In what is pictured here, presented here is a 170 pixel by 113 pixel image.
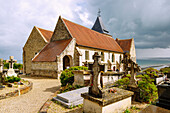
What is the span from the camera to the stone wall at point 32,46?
1994 cm

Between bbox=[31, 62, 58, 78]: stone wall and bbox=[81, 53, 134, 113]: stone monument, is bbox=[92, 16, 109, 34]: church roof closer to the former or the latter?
bbox=[31, 62, 58, 78]: stone wall

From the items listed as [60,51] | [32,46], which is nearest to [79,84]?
[60,51]

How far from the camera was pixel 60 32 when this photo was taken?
17641 mm

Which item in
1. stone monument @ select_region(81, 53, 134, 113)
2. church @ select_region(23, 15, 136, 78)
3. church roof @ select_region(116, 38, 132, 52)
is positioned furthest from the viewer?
church roof @ select_region(116, 38, 132, 52)

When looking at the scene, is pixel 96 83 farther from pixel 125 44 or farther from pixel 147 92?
pixel 125 44

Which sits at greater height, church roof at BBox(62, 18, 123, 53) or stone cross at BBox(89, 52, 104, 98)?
church roof at BBox(62, 18, 123, 53)

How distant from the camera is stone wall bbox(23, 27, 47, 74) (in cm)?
1994

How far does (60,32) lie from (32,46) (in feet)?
27.2

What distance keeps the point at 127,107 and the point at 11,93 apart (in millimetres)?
7059

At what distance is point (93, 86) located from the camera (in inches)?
148

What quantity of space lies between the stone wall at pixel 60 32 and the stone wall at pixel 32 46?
2924mm

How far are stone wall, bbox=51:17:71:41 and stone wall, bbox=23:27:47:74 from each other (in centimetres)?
292

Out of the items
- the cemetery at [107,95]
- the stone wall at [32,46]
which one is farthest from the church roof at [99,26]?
the cemetery at [107,95]

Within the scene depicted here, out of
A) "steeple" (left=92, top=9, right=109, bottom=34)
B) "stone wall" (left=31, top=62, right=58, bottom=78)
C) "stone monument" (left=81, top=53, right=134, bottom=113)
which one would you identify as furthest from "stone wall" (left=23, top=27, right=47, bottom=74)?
"steeple" (left=92, top=9, right=109, bottom=34)
